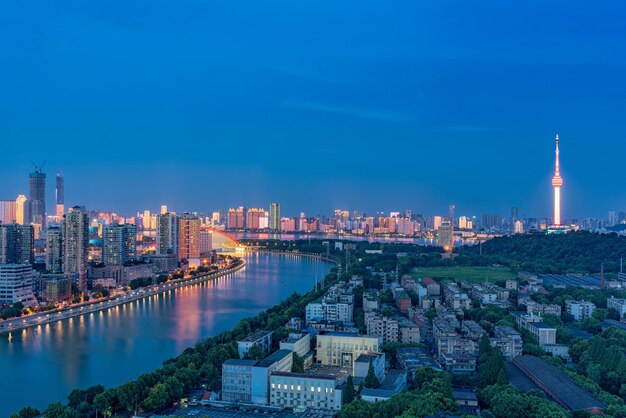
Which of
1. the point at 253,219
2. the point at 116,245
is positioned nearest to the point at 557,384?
the point at 116,245

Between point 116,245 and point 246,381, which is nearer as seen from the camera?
point 246,381

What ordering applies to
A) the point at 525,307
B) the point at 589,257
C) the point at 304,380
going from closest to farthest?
the point at 304,380 < the point at 525,307 < the point at 589,257

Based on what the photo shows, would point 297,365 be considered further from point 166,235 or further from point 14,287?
point 166,235

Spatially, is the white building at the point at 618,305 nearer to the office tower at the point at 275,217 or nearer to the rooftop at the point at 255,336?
the rooftop at the point at 255,336

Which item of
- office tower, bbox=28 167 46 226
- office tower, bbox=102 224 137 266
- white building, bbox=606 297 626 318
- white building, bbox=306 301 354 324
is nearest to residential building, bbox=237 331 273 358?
white building, bbox=306 301 354 324

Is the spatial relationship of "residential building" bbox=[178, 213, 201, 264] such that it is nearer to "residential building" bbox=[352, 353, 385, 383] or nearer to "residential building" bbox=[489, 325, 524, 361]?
"residential building" bbox=[489, 325, 524, 361]

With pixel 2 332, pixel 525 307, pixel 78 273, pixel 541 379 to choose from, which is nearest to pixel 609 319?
pixel 525 307

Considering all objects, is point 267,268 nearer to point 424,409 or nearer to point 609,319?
point 609,319
